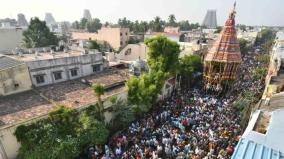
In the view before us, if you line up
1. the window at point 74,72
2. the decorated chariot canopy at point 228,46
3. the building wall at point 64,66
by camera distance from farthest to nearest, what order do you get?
the decorated chariot canopy at point 228,46
the window at point 74,72
the building wall at point 64,66

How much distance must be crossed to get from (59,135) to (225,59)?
1818 cm

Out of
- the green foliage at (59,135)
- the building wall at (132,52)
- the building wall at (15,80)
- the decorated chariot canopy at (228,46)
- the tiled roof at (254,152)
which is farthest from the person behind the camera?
the building wall at (132,52)

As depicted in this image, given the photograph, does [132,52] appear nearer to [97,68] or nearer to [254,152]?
[97,68]

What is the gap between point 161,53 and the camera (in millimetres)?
20234

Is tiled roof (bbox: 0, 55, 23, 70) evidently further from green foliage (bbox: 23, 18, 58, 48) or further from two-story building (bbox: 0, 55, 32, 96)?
green foliage (bbox: 23, 18, 58, 48)

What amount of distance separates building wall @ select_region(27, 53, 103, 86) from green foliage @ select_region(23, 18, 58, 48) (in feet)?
70.3

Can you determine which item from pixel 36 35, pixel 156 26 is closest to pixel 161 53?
pixel 36 35

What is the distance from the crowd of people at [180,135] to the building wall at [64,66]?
24.2 feet

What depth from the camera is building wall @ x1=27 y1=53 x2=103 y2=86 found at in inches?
636

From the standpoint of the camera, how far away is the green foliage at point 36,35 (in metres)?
36.1

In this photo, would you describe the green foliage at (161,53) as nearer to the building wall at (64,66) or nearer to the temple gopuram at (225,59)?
the temple gopuram at (225,59)

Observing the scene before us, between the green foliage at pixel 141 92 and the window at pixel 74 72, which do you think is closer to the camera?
the green foliage at pixel 141 92

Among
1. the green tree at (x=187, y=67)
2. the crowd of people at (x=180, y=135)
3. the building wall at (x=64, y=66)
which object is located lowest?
the crowd of people at (x=180, y=135)

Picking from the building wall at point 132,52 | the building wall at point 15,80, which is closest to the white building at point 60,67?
the building wall at point 15,80
